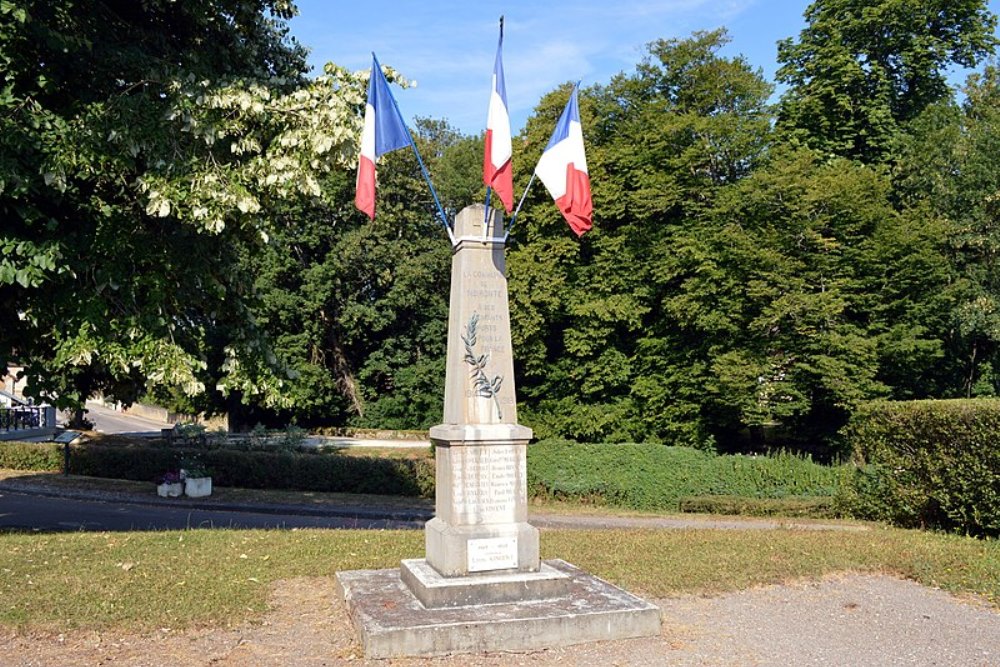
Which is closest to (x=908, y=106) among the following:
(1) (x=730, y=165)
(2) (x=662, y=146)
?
(1) (x=730, y=165)

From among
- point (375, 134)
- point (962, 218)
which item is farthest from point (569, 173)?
point (962, 218)

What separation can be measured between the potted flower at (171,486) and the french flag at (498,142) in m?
17.7

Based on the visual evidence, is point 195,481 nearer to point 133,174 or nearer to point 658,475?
point 658,475

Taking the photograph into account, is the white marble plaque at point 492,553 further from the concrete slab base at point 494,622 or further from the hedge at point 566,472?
the hedge at point 566,472

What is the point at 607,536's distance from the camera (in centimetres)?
1249

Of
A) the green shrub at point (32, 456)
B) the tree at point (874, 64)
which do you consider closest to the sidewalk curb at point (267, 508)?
the green shrub at point (32, 456)

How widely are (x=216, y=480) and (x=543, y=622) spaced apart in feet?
68.8

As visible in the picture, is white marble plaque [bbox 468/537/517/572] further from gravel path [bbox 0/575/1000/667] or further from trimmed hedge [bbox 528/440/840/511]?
trimmed hedge [bbox 528/440/840/511]

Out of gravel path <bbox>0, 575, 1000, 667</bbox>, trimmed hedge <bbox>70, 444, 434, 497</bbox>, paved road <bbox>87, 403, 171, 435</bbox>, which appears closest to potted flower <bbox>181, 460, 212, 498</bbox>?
trimmed hedge <bbox>70, 444, 434, 497</bbox>

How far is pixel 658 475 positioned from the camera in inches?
1021

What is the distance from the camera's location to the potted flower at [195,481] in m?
22.8

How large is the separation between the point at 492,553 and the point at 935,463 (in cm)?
884

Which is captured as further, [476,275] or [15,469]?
[15,469]

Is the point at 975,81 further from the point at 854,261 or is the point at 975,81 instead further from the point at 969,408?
the point at 969,408
